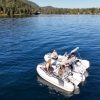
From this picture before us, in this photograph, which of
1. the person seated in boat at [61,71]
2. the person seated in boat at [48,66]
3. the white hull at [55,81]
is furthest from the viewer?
the person seated in boat at [48,66]

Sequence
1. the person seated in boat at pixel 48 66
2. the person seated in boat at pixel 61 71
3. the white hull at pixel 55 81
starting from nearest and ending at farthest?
the white hull at pixel 55 81
the person seated in boat at pixel 61 71
the person seated in boat at pixel 48 66

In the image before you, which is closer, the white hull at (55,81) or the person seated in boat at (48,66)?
the white hull at (55,81)

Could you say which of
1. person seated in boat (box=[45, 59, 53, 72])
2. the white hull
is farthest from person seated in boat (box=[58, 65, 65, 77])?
person seated in boat (box=[45, 59, 53, 72])

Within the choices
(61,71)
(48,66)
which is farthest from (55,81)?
(48,66)

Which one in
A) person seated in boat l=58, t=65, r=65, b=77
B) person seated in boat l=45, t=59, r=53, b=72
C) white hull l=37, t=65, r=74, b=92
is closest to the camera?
white hull l=37, t=65, r=74, b=92

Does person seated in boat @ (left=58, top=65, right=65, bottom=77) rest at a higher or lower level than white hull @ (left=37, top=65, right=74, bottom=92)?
higher

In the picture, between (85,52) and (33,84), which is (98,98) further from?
(85,52)

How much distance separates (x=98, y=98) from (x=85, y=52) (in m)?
19.9

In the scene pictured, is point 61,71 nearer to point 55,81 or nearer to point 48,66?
point 55,81

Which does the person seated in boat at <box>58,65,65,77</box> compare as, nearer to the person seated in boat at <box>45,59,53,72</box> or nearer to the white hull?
the white hull

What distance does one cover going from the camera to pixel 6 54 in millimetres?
42625

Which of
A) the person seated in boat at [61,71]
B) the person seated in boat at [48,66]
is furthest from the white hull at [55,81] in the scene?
the person seated in boat at [61,71]

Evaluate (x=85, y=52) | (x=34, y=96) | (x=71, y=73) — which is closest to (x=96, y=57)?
(x=85, y=52)

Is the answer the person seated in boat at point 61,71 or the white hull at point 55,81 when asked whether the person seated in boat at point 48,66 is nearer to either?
the white hull at point 55,81
